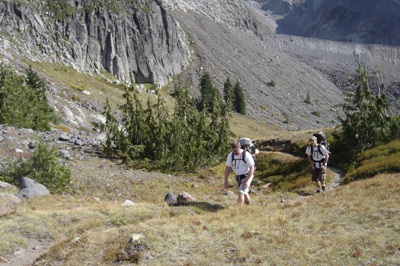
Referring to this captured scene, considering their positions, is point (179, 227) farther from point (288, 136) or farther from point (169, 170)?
point (288, 136)

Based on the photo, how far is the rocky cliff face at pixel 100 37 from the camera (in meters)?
90.4

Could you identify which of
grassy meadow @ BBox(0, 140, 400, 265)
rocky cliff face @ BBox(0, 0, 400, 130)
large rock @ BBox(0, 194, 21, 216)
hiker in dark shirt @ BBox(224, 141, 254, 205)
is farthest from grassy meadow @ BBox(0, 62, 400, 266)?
rocky cliff face @ BBox(0, 0, 400, 130)

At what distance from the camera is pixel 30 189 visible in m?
18.5

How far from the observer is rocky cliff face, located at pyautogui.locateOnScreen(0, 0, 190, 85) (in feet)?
296

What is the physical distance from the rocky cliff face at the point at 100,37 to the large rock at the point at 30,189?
194ft

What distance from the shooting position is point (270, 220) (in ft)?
40.8

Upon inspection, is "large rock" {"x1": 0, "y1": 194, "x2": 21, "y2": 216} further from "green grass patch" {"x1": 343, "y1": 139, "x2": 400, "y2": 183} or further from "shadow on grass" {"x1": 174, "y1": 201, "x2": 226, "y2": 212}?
"green grass patch" {"x1": 343, "y1": 139, "x2": 400, "y2": 183}

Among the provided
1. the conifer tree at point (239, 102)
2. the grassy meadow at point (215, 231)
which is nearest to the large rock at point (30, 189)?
the grassy meadow at point (215, 231)

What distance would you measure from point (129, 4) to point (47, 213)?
126m

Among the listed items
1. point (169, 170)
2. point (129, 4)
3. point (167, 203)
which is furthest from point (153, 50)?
point (167, 203)

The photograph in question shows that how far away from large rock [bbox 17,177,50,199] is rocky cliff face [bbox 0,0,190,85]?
194ft

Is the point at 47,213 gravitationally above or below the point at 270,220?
below

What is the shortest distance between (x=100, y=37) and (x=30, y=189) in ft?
346

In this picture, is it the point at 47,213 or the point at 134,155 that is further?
the point at 134,155
